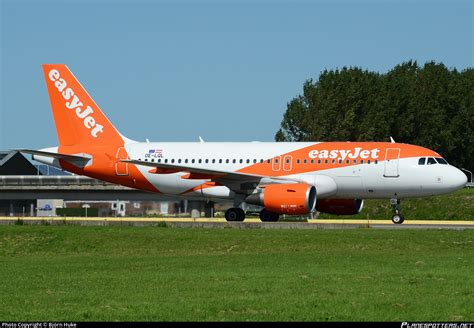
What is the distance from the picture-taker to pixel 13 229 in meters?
38.4

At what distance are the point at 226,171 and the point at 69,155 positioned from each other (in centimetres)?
918

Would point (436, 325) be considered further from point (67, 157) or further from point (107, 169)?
point (67, 157)

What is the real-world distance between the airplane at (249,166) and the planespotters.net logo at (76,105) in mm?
54

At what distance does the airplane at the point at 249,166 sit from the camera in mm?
46781

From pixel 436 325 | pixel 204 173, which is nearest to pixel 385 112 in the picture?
pixel 204 173

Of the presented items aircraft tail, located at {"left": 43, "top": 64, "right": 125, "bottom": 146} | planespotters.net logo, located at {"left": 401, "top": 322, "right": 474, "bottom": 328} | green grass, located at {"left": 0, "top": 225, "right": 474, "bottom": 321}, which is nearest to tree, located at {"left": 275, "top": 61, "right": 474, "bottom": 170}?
aircraft tail, located at {"left": 43, "top": 64, "right": 125, "bottom": 146}

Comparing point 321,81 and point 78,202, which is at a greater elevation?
point 321,81

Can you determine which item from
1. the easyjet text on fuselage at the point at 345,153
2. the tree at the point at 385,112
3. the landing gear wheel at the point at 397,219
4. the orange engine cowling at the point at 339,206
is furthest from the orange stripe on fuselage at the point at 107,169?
the tree at the point at 385,112

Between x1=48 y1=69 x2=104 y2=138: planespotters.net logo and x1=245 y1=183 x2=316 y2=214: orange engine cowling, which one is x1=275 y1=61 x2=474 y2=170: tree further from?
x1=245 y1=183 x2=316 y2=214: orange engine cowling

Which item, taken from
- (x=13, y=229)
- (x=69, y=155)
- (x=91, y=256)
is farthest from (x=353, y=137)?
(x=91, y=256)

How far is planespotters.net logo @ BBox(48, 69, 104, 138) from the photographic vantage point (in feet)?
178

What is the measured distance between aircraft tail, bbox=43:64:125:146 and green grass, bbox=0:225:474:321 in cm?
1604

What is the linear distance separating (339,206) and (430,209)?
52.9ft

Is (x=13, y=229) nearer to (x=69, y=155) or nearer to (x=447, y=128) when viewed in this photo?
(x=69, y=155)
